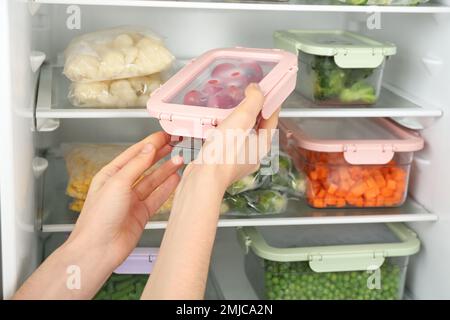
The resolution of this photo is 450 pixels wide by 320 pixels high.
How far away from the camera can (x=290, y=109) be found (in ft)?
5.29

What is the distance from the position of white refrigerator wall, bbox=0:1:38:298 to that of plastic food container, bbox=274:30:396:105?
684 millimetres

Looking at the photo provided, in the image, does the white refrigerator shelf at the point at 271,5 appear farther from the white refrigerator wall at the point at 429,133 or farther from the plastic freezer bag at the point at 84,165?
the plastic freezer bag at the point at 84,165

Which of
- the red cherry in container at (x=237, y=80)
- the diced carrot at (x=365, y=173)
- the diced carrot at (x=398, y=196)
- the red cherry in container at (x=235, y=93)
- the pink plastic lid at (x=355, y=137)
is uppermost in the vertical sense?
the red cherry in container at (x=237, y=80)

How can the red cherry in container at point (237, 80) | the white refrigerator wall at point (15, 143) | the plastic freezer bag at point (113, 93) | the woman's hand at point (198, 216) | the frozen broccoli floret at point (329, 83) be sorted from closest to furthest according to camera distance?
1. the woman's hand at point (198, 216)
2. the white refrigerator wall at point (15, 143)
3. the red cherry in container at point (237, 80)
4. the plastic freezer bag at point (113, 93)
5. the frozen broccoli floret at point (329, 83)

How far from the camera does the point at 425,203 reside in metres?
1.81

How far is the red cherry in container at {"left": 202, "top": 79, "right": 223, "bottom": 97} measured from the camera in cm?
133

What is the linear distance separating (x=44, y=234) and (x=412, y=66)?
1.15 meters

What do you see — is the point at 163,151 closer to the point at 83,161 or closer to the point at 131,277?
the point at 83,161

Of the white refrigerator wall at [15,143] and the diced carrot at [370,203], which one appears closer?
the white refrigerator wall at [15,143]

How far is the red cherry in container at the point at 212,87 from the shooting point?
1.33 m

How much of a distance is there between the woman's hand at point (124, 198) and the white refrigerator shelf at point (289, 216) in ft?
1.10

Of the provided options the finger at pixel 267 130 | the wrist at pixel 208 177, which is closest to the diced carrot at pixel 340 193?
the finger at pixel 267 130

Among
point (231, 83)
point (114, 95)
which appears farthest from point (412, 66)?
point (114, 95)
